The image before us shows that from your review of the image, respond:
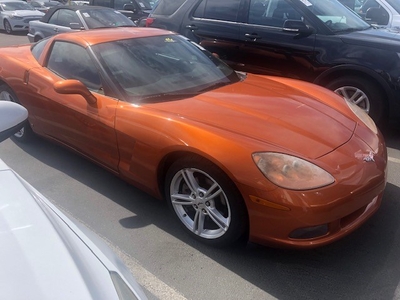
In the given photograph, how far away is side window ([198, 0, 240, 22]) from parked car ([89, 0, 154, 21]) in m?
6.02

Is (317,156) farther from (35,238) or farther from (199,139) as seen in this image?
(35,238)

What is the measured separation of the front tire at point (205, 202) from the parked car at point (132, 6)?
9.60 m

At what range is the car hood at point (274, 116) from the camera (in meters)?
2.71

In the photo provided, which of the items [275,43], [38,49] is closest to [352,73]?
[275,43]

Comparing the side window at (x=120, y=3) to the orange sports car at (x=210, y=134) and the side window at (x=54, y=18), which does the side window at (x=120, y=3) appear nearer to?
the side window at (x=54, y=18)

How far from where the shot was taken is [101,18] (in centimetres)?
905

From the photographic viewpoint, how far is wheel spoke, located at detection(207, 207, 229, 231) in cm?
274

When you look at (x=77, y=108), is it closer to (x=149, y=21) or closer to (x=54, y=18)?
(x=149, y=21)

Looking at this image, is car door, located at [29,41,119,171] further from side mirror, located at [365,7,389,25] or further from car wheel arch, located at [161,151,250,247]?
side mirror, located at [365,7,389,25]

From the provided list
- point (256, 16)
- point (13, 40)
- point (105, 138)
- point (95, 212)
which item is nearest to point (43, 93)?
point (105, 138)

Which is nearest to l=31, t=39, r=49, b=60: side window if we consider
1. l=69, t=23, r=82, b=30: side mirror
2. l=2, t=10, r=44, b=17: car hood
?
l=69, t=23, r=82, b=30: side mirror

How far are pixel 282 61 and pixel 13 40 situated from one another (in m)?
12.5

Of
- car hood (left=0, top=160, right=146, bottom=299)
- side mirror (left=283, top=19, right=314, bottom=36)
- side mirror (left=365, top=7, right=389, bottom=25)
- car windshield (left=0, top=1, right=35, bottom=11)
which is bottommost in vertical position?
car windshield (left=0, top=1, right=35, bottom=11)

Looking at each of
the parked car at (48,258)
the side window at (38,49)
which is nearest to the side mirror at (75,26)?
the side window at (38,49)
